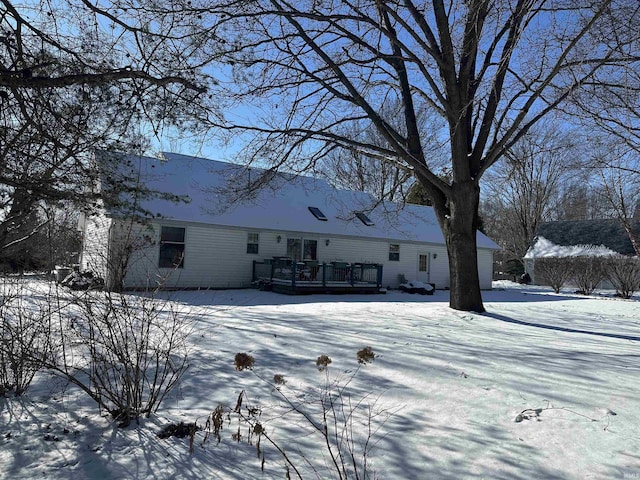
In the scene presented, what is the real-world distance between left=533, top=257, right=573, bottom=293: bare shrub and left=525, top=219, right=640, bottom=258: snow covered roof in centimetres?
111

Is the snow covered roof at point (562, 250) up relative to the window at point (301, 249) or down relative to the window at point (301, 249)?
up

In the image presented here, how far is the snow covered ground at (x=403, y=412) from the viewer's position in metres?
3.02

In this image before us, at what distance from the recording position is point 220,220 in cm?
1738

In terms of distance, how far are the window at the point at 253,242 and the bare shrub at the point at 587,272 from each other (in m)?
16.3

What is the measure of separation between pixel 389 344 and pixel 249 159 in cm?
668

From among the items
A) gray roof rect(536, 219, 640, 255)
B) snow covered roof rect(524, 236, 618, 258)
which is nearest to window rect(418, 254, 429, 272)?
snow covered roof rect(524, 236, 618, 258)

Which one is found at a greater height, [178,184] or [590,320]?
[178,184]

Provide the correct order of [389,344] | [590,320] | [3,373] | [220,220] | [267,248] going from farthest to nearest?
[267,248]
[220,220]
[590,320]
[389,344]
[3,373]

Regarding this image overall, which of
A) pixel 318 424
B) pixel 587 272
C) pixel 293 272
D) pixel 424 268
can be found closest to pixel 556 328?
pixel 318 424

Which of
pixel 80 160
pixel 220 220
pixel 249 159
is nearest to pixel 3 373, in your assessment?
pixel 80 160

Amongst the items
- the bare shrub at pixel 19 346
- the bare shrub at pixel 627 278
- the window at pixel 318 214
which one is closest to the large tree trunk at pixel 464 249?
the bare shrub at pixel 19 346

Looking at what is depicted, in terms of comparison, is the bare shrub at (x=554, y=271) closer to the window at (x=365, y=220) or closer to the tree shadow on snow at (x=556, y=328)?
the window at (x=365, y=220)

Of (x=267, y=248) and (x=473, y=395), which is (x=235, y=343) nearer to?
(x=473, y=395)

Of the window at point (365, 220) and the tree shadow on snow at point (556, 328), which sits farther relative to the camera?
the window at point (365, 220)
